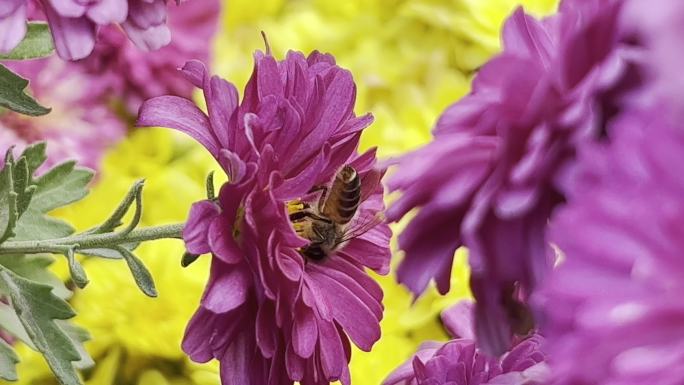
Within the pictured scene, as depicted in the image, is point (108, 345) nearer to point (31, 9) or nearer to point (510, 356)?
point (31, 9)

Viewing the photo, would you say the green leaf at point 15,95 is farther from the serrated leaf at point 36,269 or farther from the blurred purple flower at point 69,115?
the blurred purple flower at point 69,115

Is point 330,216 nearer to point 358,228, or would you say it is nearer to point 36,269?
point 358,228

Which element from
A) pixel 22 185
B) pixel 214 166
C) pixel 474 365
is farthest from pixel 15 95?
pixel 214 166

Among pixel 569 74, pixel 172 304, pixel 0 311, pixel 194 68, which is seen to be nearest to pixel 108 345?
pixel 172 304

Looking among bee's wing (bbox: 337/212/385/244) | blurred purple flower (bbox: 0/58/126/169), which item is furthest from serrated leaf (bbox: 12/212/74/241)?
blurred purple flower (bbox: 0/58/126/169)

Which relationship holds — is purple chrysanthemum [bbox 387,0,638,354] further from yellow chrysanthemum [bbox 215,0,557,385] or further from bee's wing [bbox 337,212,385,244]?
yellow chrysanthemum [bbox 215,0,557,385]
